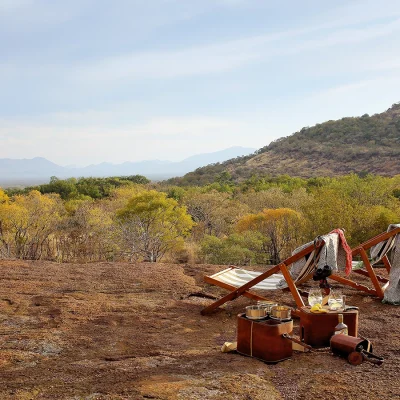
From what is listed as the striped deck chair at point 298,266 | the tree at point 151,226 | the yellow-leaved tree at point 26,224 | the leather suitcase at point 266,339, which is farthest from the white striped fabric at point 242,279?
the yellow-leaved tree at point 26,224

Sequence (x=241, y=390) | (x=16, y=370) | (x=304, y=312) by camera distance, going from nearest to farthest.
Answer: (x=241, y=390) < (x=16, y=370) < (x=304, y=312)

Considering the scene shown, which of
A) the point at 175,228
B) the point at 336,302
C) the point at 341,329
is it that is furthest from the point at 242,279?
the point at 175,228

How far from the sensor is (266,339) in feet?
13.5

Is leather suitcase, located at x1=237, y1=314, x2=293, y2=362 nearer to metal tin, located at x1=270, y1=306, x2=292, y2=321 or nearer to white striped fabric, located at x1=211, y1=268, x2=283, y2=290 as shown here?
metal tin, located at x1=270, y1=306, x2=292, y2=321

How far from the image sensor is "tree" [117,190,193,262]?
17.2m

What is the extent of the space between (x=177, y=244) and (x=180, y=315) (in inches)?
497

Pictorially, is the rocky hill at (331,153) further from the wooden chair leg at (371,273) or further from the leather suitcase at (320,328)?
the leather suitcase at (320,328)

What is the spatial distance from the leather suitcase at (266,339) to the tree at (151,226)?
12098 millimetres

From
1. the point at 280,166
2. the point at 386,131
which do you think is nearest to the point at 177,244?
the point at 280,166

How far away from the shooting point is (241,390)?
3.45 meters

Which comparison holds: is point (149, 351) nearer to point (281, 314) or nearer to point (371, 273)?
point (281, 314)

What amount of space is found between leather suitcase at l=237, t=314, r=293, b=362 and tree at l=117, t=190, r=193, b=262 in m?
12.1

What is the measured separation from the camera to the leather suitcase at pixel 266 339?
13.4 feet

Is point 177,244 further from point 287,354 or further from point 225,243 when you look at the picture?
point 287,354
